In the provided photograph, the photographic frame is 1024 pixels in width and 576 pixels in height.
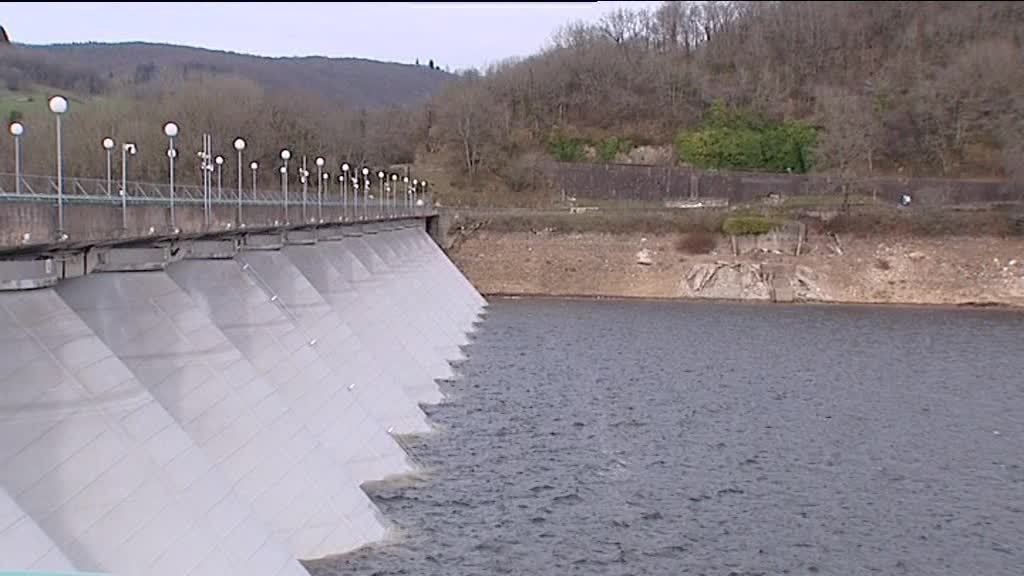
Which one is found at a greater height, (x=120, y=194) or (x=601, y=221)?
(x=120, y=194)

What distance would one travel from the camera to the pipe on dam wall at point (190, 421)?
12.4 m

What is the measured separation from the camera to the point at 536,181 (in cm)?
8856

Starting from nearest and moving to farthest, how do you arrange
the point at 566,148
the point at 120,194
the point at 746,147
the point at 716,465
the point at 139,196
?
the point at 120,194 → the point at 716,465 → the point at 139,196 → the point at 746,147 → the point at 566,148

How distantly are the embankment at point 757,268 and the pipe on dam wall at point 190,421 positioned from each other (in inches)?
1540

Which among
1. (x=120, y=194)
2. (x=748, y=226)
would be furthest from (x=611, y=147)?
(x=120, y=194)

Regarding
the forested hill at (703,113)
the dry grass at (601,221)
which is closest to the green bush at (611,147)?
the forested hill at (703,113)

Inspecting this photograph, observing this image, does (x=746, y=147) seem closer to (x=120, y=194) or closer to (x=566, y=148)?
(x=566, y=148)

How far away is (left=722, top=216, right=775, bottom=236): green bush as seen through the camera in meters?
65.9

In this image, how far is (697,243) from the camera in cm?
6662

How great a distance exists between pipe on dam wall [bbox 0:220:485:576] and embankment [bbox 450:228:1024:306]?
3912cm

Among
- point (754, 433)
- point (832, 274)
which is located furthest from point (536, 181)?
point (754, 433)

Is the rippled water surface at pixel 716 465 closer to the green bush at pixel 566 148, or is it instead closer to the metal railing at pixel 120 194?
the metal railing at pixel 120 194

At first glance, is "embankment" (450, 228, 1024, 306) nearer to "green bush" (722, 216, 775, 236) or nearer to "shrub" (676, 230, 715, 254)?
"shrub" (676, 230, 715, 254)

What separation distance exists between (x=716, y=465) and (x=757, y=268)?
42769 mm
